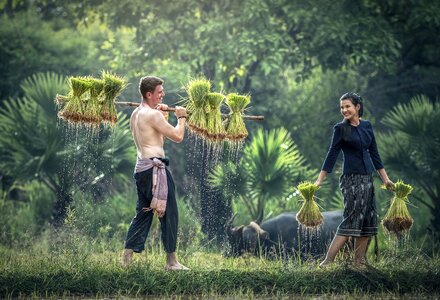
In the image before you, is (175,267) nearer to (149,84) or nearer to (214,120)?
(214,120)

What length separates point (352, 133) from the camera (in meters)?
9.99

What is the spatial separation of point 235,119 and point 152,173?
3.80ft

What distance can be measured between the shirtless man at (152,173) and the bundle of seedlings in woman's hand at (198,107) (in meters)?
0.28

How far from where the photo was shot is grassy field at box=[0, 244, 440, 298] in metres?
8.88


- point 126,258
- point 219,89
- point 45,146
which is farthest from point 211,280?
point 219,89

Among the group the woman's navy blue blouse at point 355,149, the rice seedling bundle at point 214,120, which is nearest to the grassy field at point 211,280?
the woman's navy blue blouse at point 355,149

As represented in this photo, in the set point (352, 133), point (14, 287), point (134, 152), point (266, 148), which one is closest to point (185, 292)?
point (14, 287)

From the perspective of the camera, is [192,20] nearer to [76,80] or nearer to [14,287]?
[76,80]

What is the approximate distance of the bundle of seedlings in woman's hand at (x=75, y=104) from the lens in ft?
32.9

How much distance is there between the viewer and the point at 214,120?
10180 millimetres

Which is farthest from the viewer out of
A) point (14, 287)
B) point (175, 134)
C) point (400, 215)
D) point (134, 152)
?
point (134, 152)

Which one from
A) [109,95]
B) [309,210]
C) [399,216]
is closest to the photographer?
[309,210]

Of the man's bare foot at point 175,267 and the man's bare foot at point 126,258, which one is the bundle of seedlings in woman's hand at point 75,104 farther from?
the man's bare foot at point 175,267

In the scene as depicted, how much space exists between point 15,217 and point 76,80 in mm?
7281
